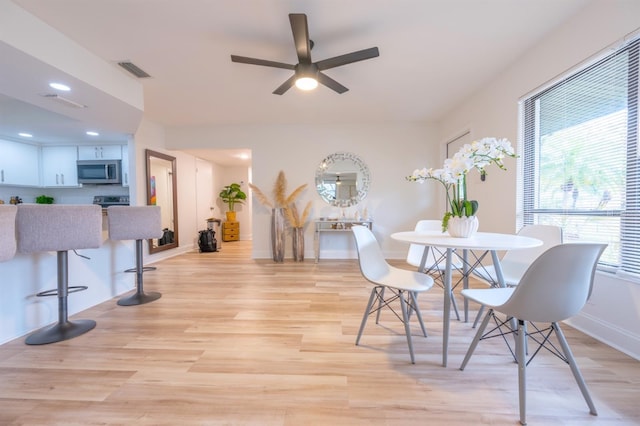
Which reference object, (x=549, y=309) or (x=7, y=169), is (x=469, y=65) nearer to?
(x=549, y=309)

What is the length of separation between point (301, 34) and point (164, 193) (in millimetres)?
4128

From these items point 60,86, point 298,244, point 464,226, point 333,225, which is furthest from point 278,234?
point 464,226

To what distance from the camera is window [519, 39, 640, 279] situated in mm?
1626

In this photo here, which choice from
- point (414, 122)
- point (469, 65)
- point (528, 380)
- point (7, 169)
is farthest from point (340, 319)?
point (7, 169)

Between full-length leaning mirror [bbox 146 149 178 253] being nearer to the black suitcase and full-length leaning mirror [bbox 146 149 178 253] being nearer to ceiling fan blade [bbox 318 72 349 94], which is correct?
the black suitcase

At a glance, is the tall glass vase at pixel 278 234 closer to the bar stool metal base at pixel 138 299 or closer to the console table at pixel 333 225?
the console table at pixel 333 225

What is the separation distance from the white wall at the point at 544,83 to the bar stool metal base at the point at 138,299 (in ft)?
12.8

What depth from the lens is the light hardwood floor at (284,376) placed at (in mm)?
1179

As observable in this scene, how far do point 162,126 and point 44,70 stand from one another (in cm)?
264

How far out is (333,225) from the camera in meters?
4.46

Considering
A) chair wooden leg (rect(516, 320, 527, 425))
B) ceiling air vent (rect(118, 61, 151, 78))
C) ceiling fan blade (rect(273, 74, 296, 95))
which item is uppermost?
ceiling air vent (rect(118, 61, 151, 78))

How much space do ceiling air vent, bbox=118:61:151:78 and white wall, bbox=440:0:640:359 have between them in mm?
4010

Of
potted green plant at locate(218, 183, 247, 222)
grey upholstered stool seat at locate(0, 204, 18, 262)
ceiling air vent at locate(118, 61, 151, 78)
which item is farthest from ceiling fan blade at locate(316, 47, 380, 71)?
potted green plant at locate(218, 183, 247, 222)

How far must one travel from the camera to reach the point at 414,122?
4.51 meters
